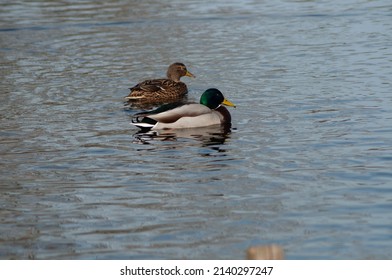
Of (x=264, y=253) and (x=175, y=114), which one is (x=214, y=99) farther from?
(x=264, y=253)

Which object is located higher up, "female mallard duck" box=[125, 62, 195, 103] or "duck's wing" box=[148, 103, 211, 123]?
"duck's wing" box=[148, 103, 211, 123]

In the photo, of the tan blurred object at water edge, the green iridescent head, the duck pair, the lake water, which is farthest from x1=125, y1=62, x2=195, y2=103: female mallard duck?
the tan blurred object at water edge

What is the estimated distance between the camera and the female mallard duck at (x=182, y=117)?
16172 millimetres

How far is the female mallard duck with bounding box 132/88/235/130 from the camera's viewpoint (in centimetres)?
1617

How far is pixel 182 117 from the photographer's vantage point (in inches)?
641

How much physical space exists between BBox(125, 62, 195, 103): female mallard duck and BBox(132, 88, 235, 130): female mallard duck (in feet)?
7.28

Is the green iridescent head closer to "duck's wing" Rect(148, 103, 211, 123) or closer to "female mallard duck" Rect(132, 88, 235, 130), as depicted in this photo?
"female mallard duck" Rect(132, 88, 235, 130)

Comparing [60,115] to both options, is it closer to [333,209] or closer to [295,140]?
[295,140]

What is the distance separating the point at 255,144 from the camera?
14422 mm

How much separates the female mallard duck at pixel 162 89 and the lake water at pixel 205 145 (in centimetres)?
33

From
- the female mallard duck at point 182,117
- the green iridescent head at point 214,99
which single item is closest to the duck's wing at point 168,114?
the female mallard duck at point 182,117

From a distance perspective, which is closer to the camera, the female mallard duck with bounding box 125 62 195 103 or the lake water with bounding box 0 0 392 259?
the lake water with bounding box 0 0 392 259

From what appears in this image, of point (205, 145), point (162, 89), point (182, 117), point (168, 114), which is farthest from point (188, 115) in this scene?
point (162, 89)

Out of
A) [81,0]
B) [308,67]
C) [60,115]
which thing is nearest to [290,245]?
[60,115]
